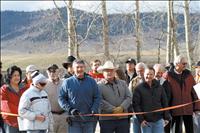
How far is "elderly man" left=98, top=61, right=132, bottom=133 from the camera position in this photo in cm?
862

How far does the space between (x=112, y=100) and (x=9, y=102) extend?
65.7 inches

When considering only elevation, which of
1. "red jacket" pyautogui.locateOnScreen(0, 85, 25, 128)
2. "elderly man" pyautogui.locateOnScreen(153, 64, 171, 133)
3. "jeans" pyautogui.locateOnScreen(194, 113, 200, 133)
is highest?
"elderly man" pyautogui.locateOnScreen(153, 64, 171, 133)

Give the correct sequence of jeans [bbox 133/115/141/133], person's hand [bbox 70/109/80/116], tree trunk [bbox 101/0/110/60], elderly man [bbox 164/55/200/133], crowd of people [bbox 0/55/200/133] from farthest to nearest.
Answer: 1. tree trunk [bbox 101/0/110/60]
2. elderly man [bbox 164/55/200/133]
3. jeans [bbox 133/115/141/133]
4. person's hand [bbox 70/109/80/116]
5. crowd of people [bbox 0/55/200/133]

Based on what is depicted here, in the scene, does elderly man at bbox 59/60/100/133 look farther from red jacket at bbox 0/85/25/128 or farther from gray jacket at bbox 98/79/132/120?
red jacket at bbox 0/85/25/128

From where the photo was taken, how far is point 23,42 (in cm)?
19200

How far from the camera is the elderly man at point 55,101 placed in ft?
29.2

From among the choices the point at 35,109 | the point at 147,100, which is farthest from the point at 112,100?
the point at 35,109

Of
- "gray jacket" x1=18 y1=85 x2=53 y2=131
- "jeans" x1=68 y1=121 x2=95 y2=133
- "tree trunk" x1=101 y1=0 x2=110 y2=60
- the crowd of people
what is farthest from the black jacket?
"tree trunk" x1=101 y1=0 x2=110 y2=60

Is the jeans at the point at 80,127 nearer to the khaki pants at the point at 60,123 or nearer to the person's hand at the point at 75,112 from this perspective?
the person's hand at the point at 75,112

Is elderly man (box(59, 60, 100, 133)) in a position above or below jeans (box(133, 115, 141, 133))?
above

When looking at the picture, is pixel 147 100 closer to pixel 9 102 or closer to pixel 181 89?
pixel 181 89

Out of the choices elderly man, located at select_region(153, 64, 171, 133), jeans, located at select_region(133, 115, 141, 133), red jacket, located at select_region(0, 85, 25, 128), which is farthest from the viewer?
elderly man, located at select_region(153, 64, 171, 133)

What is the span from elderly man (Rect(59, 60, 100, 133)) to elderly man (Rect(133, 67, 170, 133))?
2.37 ft

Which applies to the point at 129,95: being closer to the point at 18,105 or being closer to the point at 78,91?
the point at 78,91
